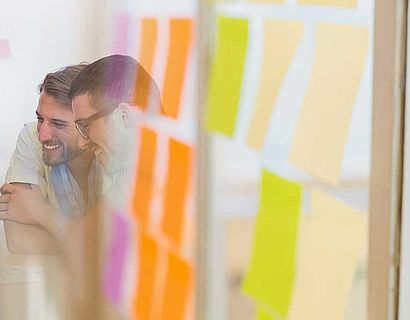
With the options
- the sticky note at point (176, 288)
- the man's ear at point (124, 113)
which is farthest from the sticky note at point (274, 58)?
the man's ear at point (124, 113)

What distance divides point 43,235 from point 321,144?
411mm

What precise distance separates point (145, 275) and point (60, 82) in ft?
0.76

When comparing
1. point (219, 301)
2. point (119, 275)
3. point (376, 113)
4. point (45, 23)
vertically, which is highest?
point (45, 23)

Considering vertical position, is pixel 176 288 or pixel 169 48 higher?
pixel 169 48

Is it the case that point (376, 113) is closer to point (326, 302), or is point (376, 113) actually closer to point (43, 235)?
point (326, 302)

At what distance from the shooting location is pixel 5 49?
647 millimetres

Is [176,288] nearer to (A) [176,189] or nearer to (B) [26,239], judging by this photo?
(A) [176,189]

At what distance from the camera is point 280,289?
1.01 meters

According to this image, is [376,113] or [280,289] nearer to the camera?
[376,113]

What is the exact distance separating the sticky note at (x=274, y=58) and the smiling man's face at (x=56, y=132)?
396mm

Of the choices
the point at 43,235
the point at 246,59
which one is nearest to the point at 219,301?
the point at 246,59

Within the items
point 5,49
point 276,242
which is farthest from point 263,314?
point 5,49

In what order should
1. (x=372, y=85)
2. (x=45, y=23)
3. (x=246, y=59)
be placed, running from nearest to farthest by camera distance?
(x=45, y=23), (x=372, y=85), (x=246, y=59)

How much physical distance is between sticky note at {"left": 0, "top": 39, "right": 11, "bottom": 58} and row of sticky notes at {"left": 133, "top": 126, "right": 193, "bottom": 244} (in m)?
0.14
